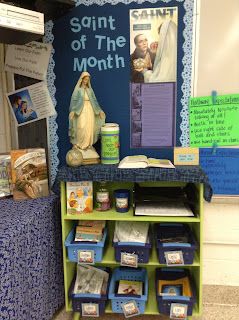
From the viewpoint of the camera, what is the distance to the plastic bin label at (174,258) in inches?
55.3

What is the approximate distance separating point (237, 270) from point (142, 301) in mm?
629

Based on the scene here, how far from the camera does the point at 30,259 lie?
132 cm

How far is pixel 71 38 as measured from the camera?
1.62m

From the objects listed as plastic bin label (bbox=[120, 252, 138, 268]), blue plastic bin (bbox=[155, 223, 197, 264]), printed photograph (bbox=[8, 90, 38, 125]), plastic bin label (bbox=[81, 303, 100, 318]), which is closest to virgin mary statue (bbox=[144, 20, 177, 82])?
printed photograph (bbox=[8, 90, 38, 125])

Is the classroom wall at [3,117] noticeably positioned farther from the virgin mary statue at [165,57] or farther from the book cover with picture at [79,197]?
the virgin mary statue at [165,57]

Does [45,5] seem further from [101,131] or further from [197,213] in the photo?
[197,213]

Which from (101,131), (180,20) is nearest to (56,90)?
(101,131)

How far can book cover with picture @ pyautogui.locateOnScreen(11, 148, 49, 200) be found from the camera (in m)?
1.53

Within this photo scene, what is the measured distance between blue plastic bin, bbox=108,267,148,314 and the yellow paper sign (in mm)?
623

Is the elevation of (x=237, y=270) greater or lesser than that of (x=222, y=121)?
lesser

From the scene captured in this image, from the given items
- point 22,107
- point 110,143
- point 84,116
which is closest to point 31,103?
point 22,107

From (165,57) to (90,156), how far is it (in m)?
0.62

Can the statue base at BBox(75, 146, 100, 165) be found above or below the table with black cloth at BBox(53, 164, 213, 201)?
above

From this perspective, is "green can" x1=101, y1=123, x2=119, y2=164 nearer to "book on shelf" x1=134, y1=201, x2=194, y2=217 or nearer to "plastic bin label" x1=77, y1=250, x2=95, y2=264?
"book on shelf" x1=134, y1=201, x2=194, y2=217
